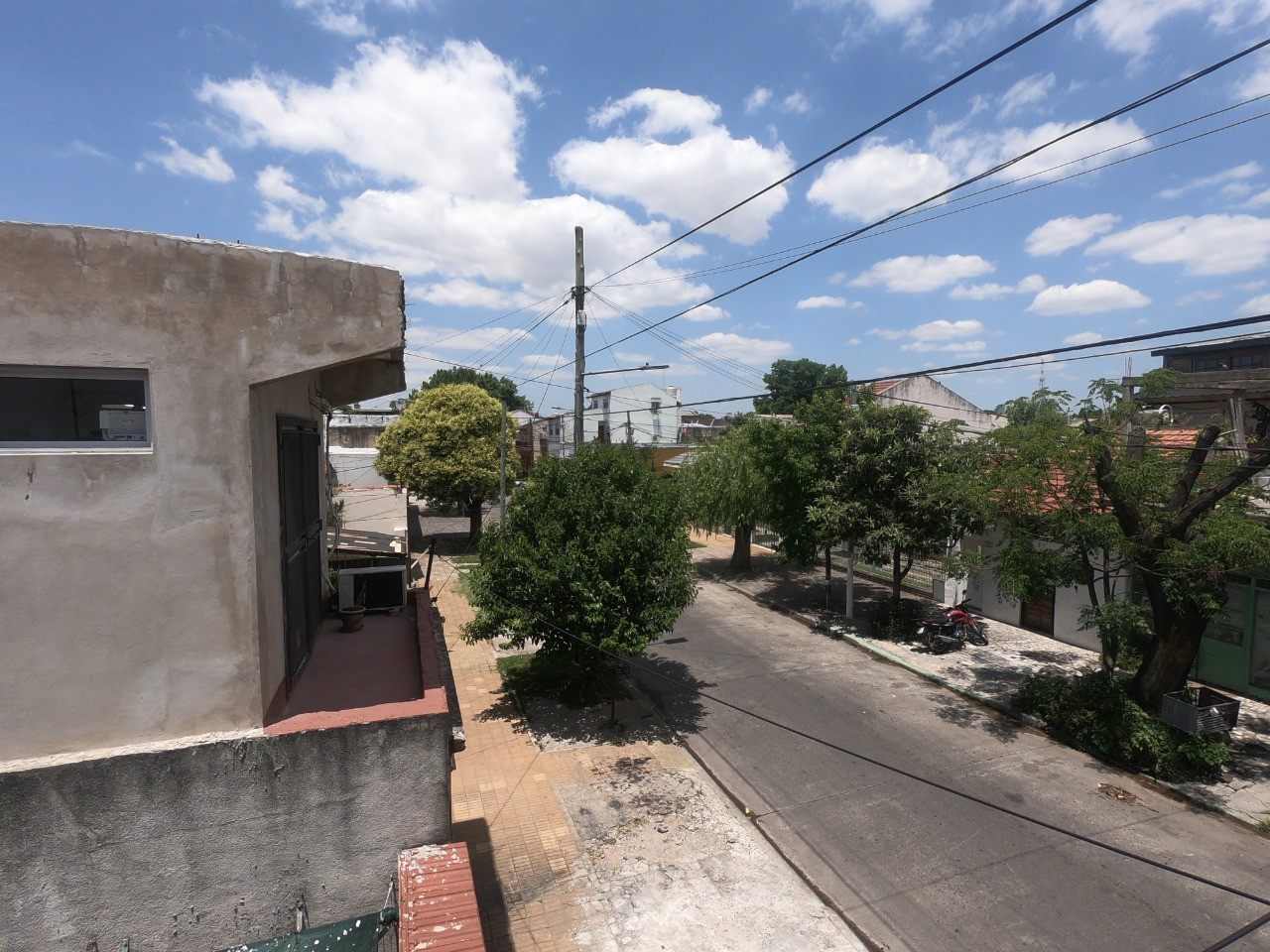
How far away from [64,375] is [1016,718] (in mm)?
13366

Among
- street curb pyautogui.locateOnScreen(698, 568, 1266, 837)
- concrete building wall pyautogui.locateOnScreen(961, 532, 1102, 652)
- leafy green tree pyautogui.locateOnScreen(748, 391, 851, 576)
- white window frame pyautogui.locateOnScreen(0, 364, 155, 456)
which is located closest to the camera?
white window frame pyautogui.locateOnScreen(0, 364, 155, 456)

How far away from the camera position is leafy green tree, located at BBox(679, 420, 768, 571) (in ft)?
64.4

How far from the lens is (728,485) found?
20422 mm

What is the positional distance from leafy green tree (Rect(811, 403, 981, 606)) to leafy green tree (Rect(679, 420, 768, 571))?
3.43 metres

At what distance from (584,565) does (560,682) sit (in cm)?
393

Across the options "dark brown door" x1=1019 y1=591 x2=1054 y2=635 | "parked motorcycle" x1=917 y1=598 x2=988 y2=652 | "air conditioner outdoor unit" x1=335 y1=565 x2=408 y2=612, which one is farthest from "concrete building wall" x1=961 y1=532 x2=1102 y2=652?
"air conditioner outdoor unit" x1=335 y1=565 x2=408 y2=612

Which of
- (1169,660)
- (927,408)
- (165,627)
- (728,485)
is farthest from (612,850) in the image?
(927,408)

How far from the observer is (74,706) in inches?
154

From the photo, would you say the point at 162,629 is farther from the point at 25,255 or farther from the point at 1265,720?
the point at 1265,720

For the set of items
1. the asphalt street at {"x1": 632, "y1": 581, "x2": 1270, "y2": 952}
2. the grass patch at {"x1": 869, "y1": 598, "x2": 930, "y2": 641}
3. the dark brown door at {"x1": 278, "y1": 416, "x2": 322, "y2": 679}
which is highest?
the dark brown door at {"x1": 278, "y1": 416, "x2": 322, "y2": 679}

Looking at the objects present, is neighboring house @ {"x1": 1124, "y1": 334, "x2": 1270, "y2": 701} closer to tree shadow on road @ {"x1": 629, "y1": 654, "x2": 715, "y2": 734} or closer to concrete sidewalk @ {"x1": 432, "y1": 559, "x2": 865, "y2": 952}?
tree shadow on road @ {"x1": 629, "y1": 654, "x2": 715, "y2": 734}

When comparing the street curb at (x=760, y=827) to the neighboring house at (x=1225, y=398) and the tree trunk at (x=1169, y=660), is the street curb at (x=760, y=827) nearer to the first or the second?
the tree trunk at (x=1169, y=660)

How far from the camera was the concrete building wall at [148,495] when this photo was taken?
12.3 feet

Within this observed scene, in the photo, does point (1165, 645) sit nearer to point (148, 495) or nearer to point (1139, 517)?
point (1139, 517)
